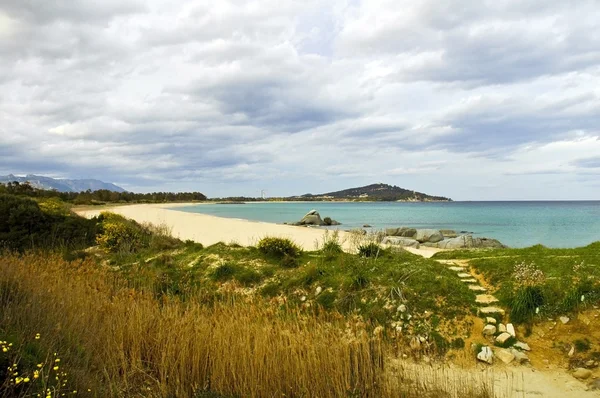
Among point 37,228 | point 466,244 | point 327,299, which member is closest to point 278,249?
point 327,299

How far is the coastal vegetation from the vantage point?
4.62m

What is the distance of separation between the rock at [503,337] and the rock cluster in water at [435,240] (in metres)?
12.8

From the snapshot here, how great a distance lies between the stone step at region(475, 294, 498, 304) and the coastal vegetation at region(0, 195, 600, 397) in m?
0.18

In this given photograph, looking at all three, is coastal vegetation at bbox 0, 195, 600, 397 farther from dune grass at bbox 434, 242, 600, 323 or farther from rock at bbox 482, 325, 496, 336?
rock at bbox 482, 325, 496, 336

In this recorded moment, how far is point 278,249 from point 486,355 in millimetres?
7268

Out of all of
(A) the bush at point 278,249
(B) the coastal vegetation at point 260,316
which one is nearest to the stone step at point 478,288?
(B) the coastal vegetation at point 260,316

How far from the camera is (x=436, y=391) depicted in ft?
15.8

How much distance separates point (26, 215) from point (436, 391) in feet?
58.9

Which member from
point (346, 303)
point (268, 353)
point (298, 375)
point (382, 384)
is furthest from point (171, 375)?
point (346, 303)

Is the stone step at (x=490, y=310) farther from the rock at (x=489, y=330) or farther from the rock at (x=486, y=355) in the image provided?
the rock at (x=486, y=355)

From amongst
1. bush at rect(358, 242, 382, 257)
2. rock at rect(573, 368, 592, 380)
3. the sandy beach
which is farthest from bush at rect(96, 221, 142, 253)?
rock at rect(573, 368, 592, 380)

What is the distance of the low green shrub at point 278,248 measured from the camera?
43.0ft

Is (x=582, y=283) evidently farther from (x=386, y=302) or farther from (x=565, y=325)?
(x=386, y=302)

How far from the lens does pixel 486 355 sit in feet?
23.3
